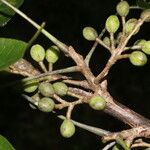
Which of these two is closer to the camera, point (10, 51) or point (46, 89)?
point (10, 51)

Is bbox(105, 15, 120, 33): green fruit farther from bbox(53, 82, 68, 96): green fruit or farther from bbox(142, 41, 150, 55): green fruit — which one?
bbox(53, 82, 68, 96): green fruit

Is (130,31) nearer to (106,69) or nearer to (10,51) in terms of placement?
(106,69)


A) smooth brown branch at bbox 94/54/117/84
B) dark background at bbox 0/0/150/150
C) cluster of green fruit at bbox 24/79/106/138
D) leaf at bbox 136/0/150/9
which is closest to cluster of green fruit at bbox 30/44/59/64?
cluster of green fruit at bbox 24/79/106/138

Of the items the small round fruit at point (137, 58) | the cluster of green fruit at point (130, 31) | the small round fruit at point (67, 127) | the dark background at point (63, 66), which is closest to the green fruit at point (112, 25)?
the cluster of green fruit at point (130, 31)

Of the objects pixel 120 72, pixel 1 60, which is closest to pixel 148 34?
pixel 120 72

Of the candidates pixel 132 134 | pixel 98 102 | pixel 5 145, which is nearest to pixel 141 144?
pixel 132 134

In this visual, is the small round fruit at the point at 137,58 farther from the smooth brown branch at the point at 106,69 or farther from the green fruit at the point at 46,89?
the green fruit at the point at 46,89
